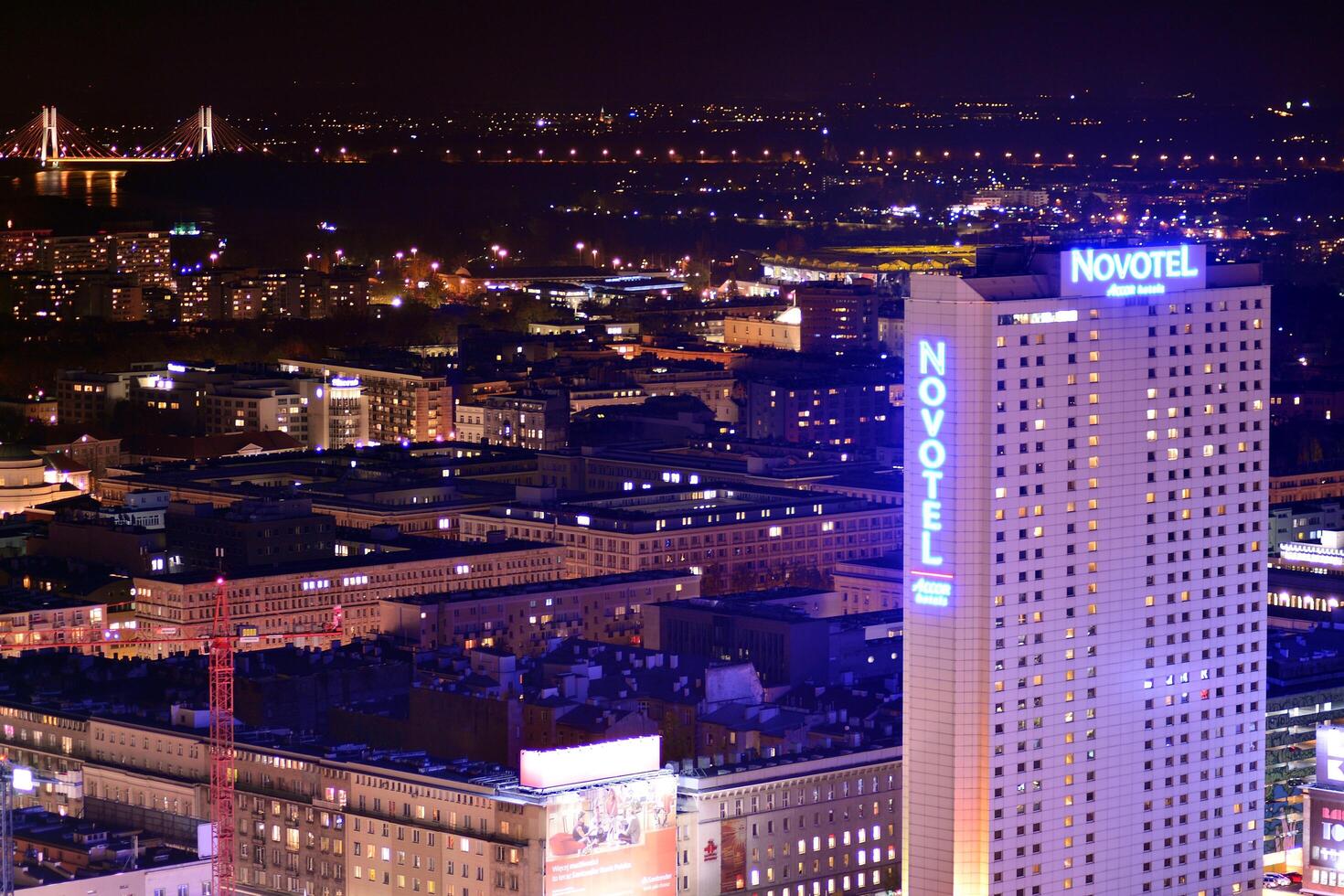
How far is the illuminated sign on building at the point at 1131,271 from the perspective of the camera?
42750 millimetres

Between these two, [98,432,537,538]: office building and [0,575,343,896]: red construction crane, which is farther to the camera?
[98,432,537,538]: office building

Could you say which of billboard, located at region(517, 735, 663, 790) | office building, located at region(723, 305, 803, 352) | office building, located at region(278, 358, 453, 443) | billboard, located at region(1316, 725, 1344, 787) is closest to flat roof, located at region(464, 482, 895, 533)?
office building, located at region(278, 358, 453, 443)

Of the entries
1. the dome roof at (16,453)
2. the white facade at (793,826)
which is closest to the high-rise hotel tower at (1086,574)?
the white facade at (793,826)

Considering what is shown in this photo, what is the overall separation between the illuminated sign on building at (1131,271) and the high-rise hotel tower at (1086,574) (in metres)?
0.04

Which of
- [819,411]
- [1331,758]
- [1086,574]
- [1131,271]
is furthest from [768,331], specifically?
[1331,758]

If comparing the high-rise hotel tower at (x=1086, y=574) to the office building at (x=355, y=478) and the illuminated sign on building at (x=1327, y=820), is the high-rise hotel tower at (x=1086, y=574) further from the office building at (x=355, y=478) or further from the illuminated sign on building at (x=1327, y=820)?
the office building at (x=355, y=478)

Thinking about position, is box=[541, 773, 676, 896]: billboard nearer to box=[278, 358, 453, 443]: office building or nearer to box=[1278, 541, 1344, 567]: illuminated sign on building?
box=[1278, 541, 1344, 567]: illuminated sign on building

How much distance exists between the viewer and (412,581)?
235ft

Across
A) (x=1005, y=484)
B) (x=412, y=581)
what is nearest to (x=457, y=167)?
(x=412, y=581)

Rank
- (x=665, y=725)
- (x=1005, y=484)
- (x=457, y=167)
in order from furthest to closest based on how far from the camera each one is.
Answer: (x=457, y=167), (x=665, y=725), (x=1005, y=484)

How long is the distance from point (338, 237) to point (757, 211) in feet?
84.0

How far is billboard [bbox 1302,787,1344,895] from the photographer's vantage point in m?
42.4

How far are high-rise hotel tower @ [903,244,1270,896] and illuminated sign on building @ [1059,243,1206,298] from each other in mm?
36

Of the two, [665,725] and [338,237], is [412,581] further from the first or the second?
[338,237]
